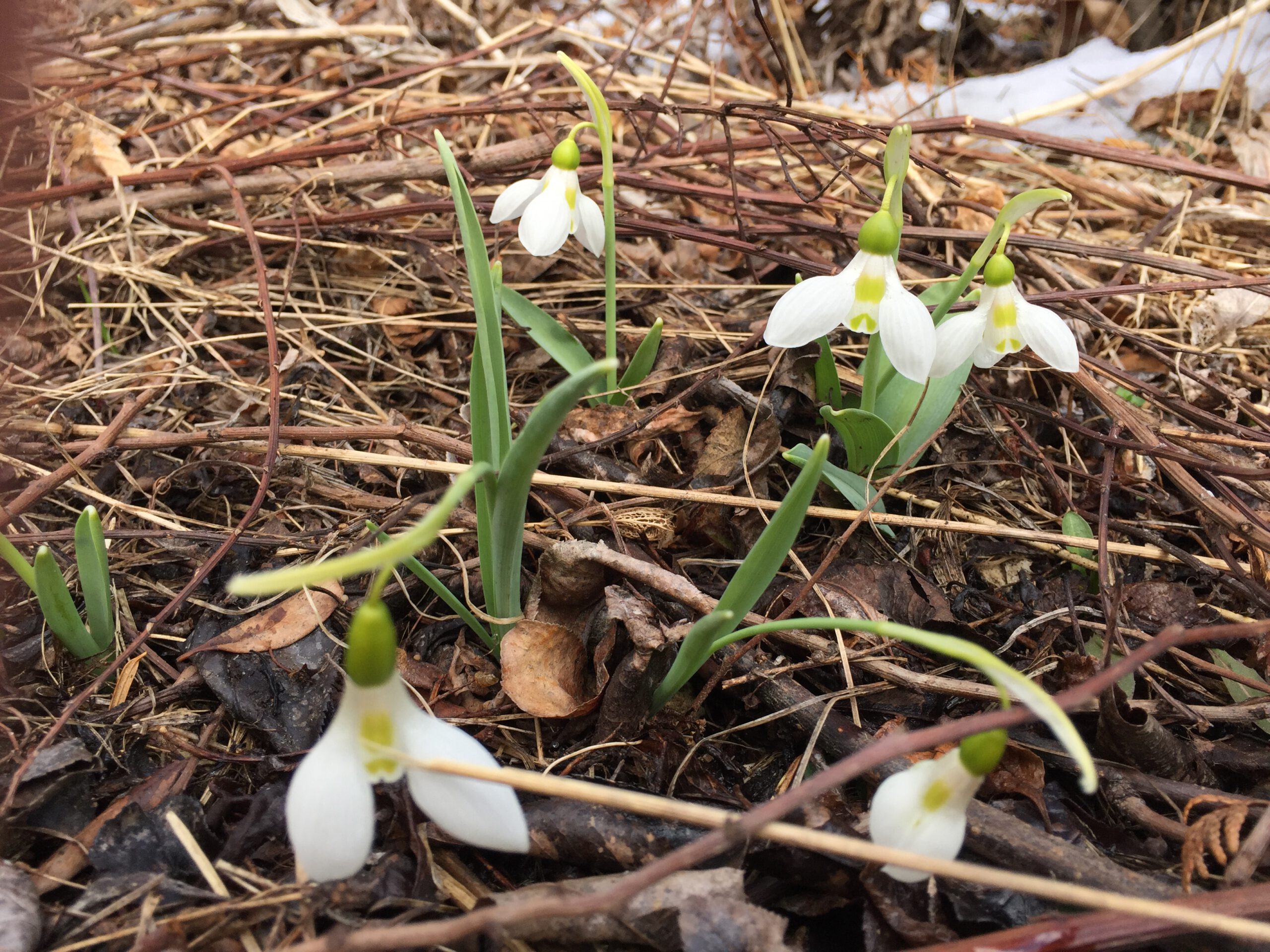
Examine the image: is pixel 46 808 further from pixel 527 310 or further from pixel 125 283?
pixel 125 283

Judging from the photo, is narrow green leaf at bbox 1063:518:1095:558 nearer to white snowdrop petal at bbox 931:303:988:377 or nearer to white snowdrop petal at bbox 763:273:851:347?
white snowdrop petal at bbox 931:303:988:377

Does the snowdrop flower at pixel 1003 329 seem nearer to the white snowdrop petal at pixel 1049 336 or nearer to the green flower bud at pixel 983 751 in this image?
the white snowdrop petal at pixel 1049 336

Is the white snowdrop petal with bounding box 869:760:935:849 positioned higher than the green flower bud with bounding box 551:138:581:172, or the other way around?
the green flower bud with bounding box 551:138:581:172

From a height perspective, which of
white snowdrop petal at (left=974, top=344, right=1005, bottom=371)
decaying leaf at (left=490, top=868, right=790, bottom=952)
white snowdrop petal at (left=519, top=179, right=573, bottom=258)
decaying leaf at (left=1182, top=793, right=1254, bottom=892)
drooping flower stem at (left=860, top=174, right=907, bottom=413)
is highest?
white snowdrop petal at (left=519, top=179, right=573, bottom=258)

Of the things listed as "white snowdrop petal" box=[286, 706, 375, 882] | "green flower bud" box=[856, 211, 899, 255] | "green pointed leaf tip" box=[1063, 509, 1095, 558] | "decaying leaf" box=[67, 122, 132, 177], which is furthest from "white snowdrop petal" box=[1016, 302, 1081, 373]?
"decaying leaf" box=[67, 122, 132, 177]

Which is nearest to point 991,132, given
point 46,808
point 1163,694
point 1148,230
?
point 1148,230

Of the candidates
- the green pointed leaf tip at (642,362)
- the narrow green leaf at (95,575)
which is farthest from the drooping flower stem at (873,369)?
the narrow green leaf at (95,575)
